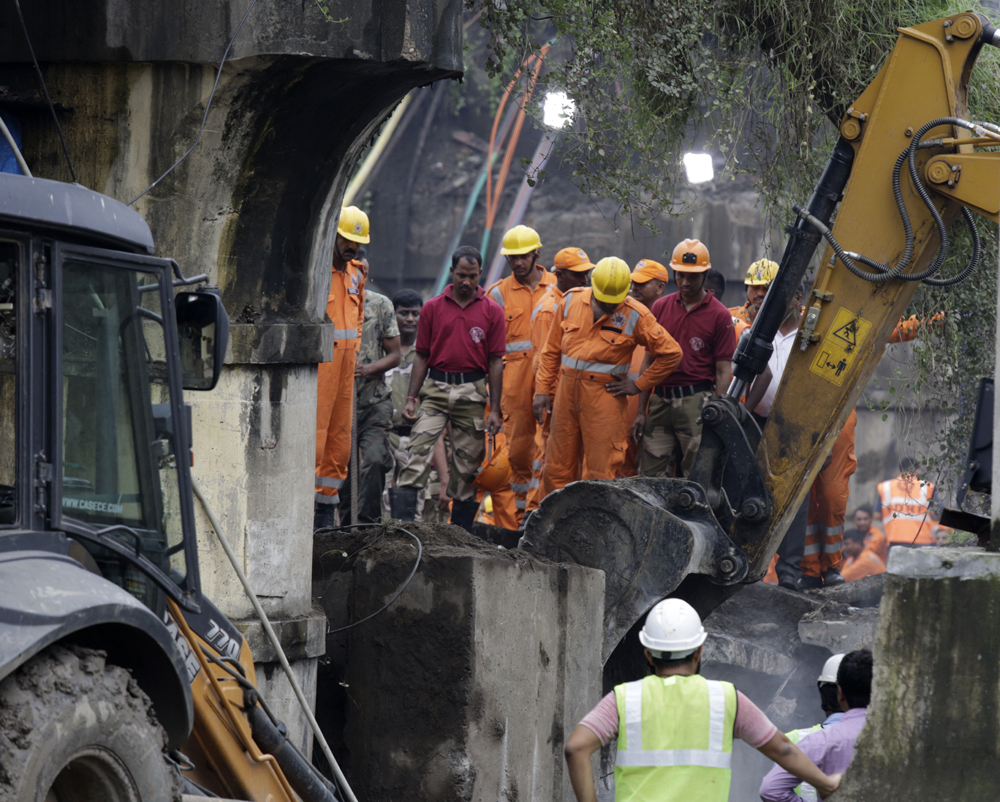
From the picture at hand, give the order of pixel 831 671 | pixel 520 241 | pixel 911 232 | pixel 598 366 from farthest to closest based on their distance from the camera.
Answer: pixel 520 241, pixel 598 366, pixel 911 232, pixel 831 671

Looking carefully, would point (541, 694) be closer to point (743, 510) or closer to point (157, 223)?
point (743, 510)

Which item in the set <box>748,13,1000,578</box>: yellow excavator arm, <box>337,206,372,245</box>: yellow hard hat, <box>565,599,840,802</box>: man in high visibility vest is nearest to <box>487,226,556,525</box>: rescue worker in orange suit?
<box>337,206,372,245</box>: yellow hard hat

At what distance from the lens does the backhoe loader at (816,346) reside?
233 inches

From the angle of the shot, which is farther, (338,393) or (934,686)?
(338,393)

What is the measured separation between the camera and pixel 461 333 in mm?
8703

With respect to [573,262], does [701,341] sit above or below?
below

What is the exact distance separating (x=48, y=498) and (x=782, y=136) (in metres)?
5.16

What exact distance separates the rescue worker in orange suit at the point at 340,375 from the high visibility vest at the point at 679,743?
4.41 meters

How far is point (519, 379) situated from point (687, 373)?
1.29 meters

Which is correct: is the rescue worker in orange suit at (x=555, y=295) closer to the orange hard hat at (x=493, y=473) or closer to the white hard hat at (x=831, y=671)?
the orange hard hat at (x=493, y=473)

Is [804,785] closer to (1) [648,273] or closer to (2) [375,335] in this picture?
(2) [375,335]

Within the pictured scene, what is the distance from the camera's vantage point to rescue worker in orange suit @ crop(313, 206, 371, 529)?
778 cm

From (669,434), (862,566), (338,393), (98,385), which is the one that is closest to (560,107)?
(338,393)

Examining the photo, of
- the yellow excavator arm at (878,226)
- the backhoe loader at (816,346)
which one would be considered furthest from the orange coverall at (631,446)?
the yellow excavator arm at (878,226)
